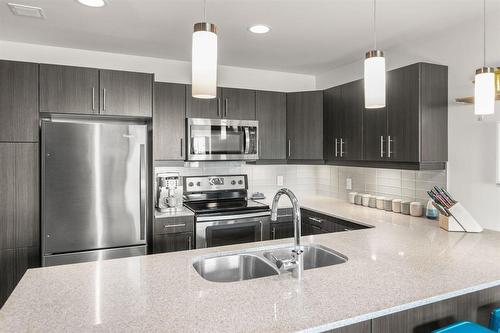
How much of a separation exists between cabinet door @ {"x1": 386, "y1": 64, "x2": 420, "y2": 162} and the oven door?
1317 millimetres

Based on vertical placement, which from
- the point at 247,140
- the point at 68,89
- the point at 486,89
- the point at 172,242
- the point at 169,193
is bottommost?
the point at 172,242

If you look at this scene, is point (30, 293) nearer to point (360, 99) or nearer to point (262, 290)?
point (262, 290)

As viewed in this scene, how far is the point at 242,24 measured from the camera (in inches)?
104

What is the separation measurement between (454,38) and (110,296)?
114 inches

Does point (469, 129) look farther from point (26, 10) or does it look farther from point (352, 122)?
point (26, 10)

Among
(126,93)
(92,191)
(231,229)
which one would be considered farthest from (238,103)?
(92,191)

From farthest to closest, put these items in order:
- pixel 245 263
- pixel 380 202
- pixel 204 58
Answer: pixel 380 202
pixel 245 263
pixel 204 58

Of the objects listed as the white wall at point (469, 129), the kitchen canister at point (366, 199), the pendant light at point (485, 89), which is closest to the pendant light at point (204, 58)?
the pendant light at point (485, 89)

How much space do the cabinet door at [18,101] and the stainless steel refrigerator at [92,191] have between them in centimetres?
12

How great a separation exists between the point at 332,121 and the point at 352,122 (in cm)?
30

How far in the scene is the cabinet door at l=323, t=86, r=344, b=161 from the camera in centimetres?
339

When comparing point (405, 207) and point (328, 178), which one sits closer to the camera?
point (405, 207)

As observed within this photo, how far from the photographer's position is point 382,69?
1476 mm

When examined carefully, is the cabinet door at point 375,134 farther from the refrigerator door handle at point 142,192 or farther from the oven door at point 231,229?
the refrigerator door handle at point 142,192
